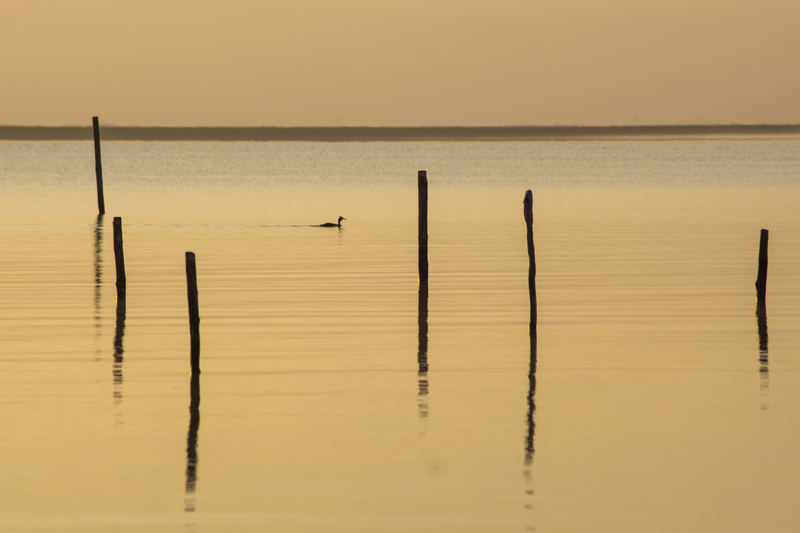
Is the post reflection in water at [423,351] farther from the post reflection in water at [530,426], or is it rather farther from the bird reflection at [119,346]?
the bird reflection at [119,346]

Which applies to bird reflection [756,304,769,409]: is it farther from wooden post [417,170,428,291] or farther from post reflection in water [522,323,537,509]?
wooden post [417,170,428,291]

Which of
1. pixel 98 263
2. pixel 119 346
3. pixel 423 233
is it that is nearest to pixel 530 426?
pixel 119 346

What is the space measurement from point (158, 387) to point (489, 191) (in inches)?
2312

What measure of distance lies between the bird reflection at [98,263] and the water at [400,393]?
136 mm

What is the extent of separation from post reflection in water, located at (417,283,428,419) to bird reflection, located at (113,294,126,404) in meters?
3.76

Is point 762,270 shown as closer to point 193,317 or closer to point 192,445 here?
point 193,317

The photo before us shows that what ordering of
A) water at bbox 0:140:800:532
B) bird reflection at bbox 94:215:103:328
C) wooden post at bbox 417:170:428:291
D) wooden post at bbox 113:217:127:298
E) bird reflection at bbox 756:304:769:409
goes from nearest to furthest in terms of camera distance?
water at bbox 0:140:800:532 → bird reflection at bbox 756:304:769:409 → bird reflection at bbox 94:215:103:328 → wooden post at bbox 113:217:127:298 → wooden post at bbox 417:170:428:291

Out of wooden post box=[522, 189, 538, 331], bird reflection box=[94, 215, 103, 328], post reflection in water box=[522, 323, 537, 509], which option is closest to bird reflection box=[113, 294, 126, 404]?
bird reflection box=[94, 215, 103, 328]

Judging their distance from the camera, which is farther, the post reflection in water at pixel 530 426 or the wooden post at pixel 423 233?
the wooden post at pixel 423 233

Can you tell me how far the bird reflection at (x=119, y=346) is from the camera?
1430 centimetres

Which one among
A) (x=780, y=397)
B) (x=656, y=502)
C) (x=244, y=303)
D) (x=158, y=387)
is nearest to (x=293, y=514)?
(x=656, y=502)

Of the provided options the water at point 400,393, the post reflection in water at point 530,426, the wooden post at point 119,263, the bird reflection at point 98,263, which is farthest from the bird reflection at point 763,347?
the wooden post at point 119,263

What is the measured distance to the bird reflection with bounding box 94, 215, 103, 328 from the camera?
21.7 meters

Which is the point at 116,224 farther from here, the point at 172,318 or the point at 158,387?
the point at 158,387
